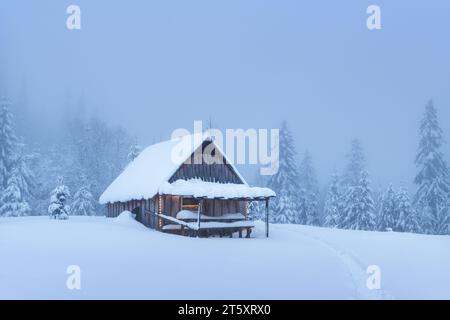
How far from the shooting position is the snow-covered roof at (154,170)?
26188mm

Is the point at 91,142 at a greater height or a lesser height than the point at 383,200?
greater

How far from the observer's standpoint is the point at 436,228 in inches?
1538

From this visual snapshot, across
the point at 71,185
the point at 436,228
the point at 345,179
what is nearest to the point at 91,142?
the point at 71,185

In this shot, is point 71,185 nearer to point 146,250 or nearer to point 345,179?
point 345,179

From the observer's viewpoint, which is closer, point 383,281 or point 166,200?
point 383,281

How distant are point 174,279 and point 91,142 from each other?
51380 millimetres

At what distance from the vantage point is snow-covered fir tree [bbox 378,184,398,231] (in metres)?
40.6

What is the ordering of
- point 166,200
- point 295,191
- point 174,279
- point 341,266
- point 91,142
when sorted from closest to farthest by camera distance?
point 174,279
point 341,266
point 166,200
point 295,191
point 91,142

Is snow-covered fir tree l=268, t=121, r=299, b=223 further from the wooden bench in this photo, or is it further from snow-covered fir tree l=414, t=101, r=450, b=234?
the wooden bench

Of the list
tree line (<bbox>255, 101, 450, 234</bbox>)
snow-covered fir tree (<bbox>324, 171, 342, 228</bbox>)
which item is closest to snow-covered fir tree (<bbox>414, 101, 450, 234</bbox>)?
tree line (<bbox>255, 101, 450, 234</bbox>)

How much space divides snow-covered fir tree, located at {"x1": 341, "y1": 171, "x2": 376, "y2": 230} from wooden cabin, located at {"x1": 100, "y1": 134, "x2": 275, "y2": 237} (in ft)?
53.6

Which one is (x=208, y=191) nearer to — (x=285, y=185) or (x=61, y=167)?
(x=285, y=185)
